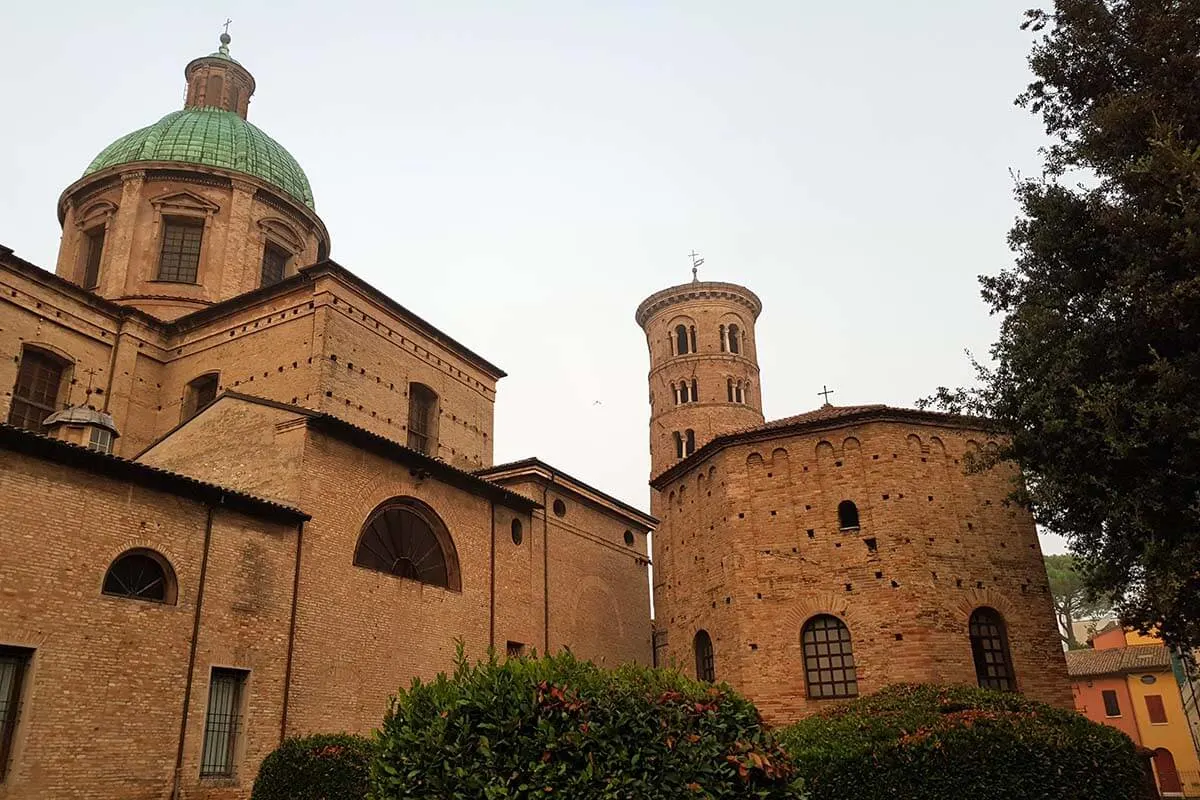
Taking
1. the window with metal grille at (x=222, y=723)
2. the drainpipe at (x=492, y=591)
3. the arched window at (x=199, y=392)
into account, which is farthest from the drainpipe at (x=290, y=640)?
the arched window at (x=199, y=392)

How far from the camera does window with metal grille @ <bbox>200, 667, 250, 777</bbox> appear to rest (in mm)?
12281

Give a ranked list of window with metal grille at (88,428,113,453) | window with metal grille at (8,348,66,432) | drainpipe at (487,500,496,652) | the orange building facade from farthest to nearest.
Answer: the orange building facade < drainpipe at (487,500,496,652) < window with metal grille at (8,348,66,432) < window with metal grille at (88,428,113,453)

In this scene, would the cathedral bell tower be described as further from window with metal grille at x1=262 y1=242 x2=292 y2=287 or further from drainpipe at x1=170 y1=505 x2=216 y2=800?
drainpipe at x1=170 y1=505 x2=216 y2=800

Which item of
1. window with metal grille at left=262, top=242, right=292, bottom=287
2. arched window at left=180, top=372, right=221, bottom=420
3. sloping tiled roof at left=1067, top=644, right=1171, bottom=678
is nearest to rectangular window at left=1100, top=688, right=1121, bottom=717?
sloping tiled roof at left=1067, top=644, right=1171, bottom=678

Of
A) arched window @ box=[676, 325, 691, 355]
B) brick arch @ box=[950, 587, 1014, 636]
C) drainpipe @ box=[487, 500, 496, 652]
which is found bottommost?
brick arch @ box=[950, 587, 1014, 636]

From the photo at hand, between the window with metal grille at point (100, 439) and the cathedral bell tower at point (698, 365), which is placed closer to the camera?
the window with metal grille at point (100, 439)

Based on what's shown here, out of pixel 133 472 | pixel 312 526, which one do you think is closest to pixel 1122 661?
pixel 312 526

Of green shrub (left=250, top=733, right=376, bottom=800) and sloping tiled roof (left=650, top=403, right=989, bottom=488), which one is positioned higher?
sloping tiled roof (left=650, top=403, right=989, bottom=488)

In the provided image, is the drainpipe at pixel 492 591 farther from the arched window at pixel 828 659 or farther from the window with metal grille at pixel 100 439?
A: the window with metal grille at pixel 100 439

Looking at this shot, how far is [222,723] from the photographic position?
1258 cm

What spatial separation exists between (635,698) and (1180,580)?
7.28 meters

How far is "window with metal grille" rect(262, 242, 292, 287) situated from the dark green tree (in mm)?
18879

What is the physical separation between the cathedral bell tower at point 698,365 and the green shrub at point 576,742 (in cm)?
3245

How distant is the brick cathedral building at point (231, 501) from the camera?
11023 mm
